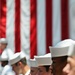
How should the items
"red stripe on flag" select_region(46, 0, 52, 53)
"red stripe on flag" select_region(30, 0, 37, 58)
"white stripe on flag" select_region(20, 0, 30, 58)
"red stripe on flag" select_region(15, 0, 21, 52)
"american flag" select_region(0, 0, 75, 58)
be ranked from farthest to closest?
"red stripe on flag" select_region(15, 0, 21, 52)
"white stripe on flag" select_region(20, 0, 30, 58)
"red stripe on flag" select_region(30, 0, 37, 58)
"red stripe on flag" select_region(46, 0, 52, 53)
"american flag" select_region(0, 0, 75, 58)

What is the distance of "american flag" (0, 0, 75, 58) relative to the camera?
2646mm

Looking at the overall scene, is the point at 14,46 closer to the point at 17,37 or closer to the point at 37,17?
the point at 17,37

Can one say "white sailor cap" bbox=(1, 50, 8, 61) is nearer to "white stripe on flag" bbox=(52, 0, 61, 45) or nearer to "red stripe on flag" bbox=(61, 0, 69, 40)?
"white stripe on flag" bbox=(52, 0, 61, 45)

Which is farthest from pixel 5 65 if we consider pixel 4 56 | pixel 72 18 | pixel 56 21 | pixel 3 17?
pixel 72 18

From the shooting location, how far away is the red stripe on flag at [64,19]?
2.61 m

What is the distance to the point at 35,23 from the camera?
3.23 metres

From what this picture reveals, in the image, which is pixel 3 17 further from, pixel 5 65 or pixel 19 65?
pixel 19 65

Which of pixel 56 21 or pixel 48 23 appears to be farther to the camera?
pixel 48 23

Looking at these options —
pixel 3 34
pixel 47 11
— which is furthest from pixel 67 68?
pixel 3 34

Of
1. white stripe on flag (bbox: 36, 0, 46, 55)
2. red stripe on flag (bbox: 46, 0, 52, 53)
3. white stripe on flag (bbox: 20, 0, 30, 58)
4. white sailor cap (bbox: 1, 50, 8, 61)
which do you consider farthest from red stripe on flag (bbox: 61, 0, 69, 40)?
white sailor cap (bbox: 1, 50, 8, 61)

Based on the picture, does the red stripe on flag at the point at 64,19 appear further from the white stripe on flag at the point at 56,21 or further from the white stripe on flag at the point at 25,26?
the white stripe on flag at the point at 25,26

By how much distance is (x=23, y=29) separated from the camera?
11.3 feet

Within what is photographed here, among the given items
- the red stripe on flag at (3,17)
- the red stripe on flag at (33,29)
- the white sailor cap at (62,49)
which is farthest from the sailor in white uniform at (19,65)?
the white sailor cap at (62,49)

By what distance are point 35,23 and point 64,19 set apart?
0.62 meters
